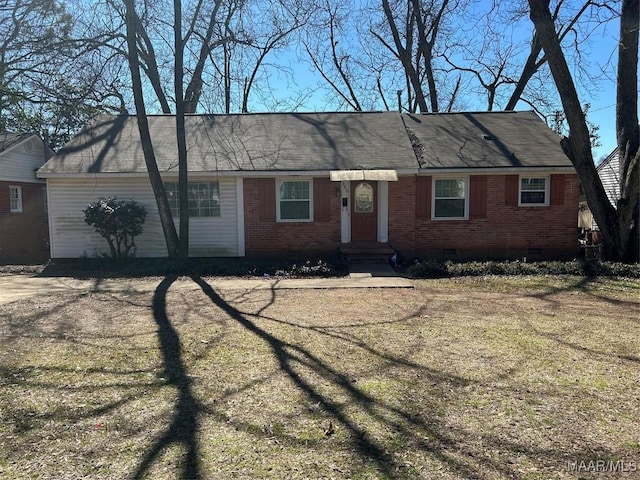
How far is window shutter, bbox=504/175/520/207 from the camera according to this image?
13.3 m

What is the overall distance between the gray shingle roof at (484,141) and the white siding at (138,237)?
5874 millimetres

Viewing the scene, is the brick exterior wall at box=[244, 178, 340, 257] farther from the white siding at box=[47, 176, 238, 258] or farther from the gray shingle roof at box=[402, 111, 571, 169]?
the gray shingle roof at box=[402, 111, 571, 169]

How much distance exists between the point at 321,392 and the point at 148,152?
32.2 feet

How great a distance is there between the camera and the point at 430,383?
14.5ft

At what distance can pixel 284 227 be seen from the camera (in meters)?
13.4

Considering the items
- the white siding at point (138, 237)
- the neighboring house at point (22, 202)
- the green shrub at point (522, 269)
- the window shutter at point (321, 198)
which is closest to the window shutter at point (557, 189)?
the green shrub at point (522, 269)

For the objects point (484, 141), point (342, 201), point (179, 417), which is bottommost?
point (179, 417)

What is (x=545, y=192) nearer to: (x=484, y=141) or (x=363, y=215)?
(x=484, y=141)

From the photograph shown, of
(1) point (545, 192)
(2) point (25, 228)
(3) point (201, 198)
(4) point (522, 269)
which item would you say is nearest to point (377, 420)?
(4) point (522, 269)

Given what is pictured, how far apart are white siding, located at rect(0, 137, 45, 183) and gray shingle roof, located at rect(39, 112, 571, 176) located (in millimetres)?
3663

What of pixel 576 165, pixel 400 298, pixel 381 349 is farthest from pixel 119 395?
pixel 576 165

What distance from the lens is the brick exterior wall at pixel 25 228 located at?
55.2 feet

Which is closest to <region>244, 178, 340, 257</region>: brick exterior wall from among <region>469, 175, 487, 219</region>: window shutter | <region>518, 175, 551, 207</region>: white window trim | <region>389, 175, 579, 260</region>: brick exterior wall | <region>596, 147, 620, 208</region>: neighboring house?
<region>389, 175, 579, 260</region>: brick exterior wall

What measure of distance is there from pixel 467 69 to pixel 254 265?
21.2 meters
